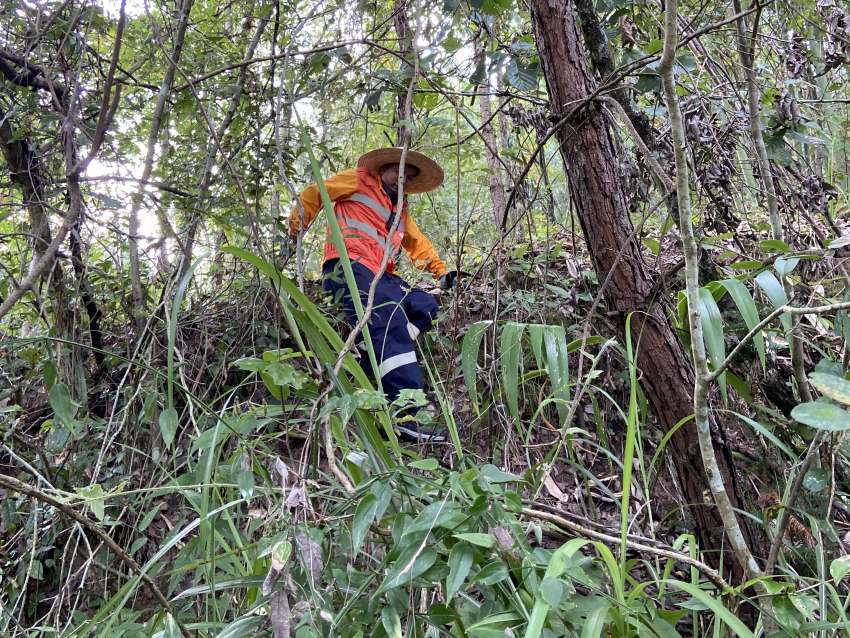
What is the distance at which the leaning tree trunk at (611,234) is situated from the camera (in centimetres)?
190

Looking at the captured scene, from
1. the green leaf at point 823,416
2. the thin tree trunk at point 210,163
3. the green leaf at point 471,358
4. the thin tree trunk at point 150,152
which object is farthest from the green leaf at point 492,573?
the thin tree trunk at point 150,152

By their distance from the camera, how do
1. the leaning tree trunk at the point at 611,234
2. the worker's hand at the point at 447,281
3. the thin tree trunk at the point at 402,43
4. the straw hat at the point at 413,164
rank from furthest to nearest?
the worker's hand at the point at 447,281, the straw hat at the point at 413,164, the thin tree trunk at the point at 402,43, the leaning tree trunk at the point at 611,234

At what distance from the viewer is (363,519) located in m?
0.98

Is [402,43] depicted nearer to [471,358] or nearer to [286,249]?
[286,249]

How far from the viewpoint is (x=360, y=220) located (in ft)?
12.3

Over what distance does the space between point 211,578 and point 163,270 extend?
2.56 metres

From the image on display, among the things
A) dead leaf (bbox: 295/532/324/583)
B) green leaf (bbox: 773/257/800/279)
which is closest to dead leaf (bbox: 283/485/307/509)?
dead leaf (bbox: 295/532/324/583)

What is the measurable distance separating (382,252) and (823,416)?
3.06 metres

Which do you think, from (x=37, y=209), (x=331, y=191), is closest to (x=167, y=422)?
(x=37, y=209)

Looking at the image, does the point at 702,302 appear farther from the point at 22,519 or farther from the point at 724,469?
the point at 22,519

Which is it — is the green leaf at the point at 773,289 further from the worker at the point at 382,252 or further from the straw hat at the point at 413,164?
the straw hat at the point at 413,164

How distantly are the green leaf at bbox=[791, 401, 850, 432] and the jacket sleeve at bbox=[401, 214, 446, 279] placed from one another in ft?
11.1

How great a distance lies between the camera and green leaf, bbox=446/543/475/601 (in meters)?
0.92

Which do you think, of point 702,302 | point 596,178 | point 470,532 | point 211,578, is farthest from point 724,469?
point 211,578
